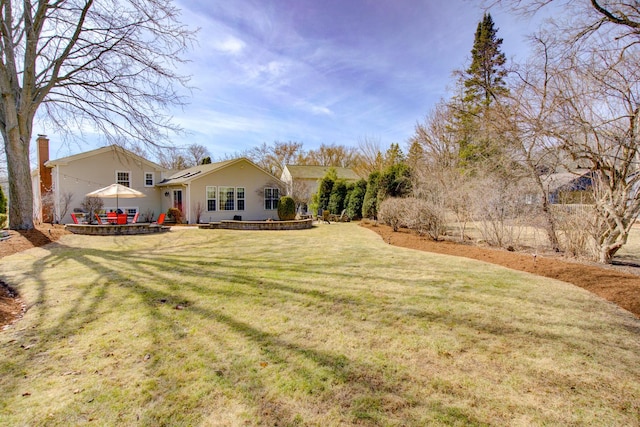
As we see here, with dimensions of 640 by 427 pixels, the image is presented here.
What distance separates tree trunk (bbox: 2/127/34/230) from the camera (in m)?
11.1

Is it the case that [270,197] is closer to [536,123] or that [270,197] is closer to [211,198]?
[211,198]

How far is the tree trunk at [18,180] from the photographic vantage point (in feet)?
36.5

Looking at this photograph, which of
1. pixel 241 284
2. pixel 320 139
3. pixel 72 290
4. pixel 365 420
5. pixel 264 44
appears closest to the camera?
pixel 365 420

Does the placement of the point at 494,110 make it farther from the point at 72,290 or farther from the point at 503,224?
the point at 72,290

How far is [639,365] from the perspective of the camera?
314cm

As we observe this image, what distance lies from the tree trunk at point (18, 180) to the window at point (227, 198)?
1015 cm

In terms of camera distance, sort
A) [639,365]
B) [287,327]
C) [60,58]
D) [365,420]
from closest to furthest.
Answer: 1. [365,420]
2. [639,365]
3. [287,327]
4. [60,58]

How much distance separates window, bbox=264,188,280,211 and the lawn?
1641cm

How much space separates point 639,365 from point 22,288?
892 cm

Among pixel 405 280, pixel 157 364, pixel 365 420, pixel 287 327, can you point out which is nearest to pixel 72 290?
pixel 157 364

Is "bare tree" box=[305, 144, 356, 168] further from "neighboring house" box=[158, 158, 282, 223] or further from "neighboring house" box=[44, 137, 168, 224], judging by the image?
"neighboring house" box=[44, 137, 168, 224]

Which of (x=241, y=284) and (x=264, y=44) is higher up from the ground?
Answer: (x=264, y=44)

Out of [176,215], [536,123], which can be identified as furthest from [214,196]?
[536,123]

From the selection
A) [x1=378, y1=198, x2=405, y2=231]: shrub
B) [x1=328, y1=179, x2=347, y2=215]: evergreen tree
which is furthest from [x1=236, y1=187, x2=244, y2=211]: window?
[x1=378, y1=198, x2=405, y2=231]: shrub
